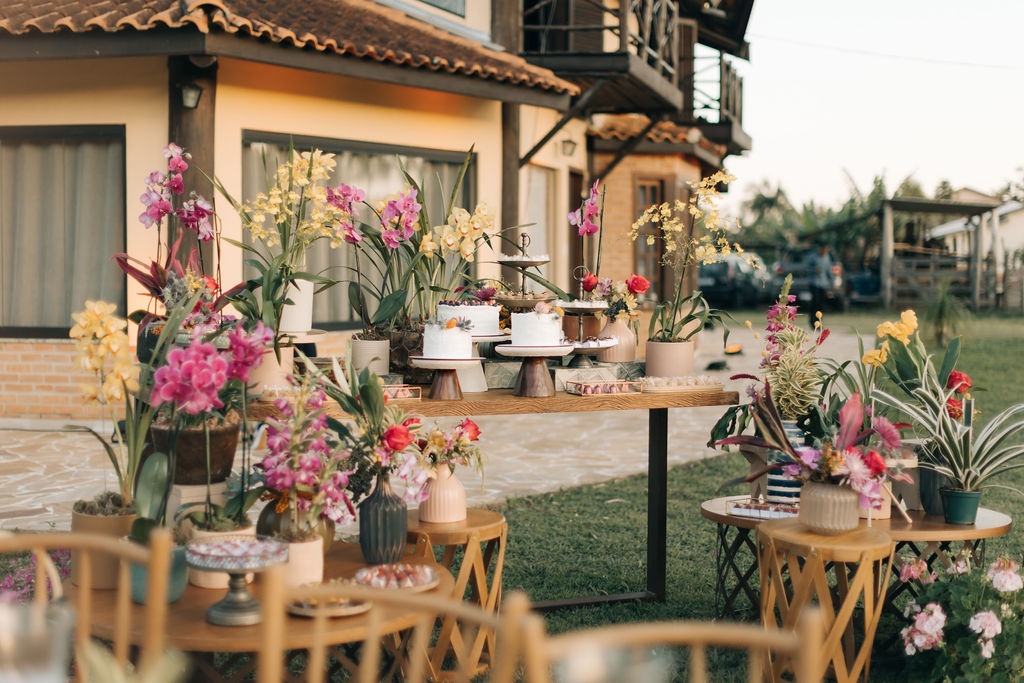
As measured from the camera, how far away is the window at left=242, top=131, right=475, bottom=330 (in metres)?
8.81

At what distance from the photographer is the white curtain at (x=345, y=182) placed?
8906 mm

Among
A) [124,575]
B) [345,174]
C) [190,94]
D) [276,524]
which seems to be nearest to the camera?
[124,575]

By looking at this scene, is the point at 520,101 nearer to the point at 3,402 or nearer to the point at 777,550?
the point at 3,402

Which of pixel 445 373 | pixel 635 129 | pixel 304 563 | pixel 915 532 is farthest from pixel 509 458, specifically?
pixel 635 129

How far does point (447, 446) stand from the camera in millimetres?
3773

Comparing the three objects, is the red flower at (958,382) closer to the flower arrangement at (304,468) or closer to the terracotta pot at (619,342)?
the terracotta pot at (619,342)

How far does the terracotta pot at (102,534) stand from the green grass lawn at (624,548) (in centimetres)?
197

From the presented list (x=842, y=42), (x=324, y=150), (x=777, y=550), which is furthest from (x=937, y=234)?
(x=777, y=550)

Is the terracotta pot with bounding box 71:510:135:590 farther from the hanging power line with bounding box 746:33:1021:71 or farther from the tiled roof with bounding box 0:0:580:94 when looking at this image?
the hanging power line with bounding box 746:33:1021:71

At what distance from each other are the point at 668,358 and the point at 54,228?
20.3 ft

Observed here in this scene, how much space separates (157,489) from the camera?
294 cm

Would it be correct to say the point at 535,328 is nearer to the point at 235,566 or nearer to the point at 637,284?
the point at 637,284

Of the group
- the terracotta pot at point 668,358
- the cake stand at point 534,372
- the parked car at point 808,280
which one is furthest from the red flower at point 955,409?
the parked car at point 808,280

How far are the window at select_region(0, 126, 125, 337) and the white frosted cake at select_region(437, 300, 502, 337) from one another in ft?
17.5
